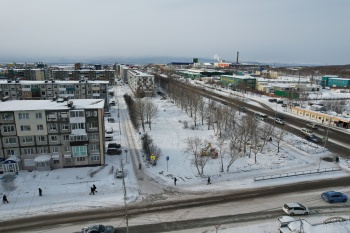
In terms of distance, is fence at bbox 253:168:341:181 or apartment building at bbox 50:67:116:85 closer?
fence at bbox 253:168:341:181

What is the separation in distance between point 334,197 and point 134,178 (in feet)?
77.8

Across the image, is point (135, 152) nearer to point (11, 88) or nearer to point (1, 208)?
point (1, 208)

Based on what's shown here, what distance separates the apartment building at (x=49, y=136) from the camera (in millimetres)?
32719

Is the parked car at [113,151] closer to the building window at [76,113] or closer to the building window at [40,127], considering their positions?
the building window at [76,113]

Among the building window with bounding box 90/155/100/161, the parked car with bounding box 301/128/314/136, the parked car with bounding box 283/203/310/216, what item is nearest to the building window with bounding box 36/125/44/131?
the building window with bounding box 90/155/100/161

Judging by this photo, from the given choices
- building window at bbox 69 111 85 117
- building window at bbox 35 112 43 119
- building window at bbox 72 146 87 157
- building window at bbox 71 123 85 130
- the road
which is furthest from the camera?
building window at bbox 72 146 87 157

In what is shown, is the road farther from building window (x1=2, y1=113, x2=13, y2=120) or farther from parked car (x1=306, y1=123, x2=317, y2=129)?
parked car (x1=306, y1=123, x2=317, y2=129)

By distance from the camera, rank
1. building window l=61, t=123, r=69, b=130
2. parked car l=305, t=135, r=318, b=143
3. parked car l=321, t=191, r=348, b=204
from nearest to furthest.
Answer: parked car l=321, t=191, r=348, b=204, building window l=61, t=123, r=69, b=130, parked car l=305, t=135, r=318, b=143

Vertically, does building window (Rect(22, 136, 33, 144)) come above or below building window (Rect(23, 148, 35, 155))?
above

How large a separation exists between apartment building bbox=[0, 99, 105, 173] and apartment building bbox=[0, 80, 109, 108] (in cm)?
3600

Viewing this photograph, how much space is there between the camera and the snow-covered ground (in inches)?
1048

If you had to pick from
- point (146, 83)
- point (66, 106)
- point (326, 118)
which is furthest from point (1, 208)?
point (146, 83)

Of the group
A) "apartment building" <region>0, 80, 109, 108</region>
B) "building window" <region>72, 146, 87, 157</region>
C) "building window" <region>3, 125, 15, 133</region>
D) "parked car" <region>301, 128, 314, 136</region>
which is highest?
"apartment building" <region>0, 80, 109, 108</region>

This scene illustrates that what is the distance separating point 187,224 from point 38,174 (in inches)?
863
